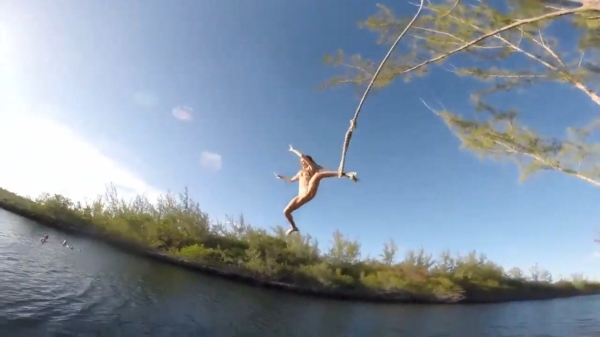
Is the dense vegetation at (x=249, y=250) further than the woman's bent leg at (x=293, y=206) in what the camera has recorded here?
Yes

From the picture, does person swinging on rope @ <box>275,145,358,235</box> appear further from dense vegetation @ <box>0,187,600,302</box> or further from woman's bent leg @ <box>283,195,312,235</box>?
dense vegetation @ <box>0,187,600,302</box>

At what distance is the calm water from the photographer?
21.4 ft

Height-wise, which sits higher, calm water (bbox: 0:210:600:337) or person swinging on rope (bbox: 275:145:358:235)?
person swinging on rope (bbox: 275:145:358:235)

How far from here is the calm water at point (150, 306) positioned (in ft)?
21.4

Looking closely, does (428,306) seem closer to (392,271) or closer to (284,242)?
(392,271)

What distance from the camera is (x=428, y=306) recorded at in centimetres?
1380

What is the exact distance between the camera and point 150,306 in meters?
8.03

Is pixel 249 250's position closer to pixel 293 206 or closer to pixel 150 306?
pixel 150 306

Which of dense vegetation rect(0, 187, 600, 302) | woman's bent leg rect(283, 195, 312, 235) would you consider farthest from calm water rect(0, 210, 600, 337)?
woman's bent leg rect(283, 195, 312, 235)

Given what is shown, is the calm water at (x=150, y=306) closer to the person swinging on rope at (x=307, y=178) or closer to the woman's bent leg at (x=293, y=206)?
the woman's bent leg at (x=293, y=206)

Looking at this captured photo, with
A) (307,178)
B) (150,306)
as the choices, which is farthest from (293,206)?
(150,306)

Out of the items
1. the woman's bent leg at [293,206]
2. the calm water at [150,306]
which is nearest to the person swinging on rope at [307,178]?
the woman's bent leg at [293,206]

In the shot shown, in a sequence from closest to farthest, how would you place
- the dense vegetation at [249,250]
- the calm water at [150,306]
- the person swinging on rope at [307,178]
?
the person swinging on rope at [307,178], the calm water at [150,306], the dense vegetation at [249,250]

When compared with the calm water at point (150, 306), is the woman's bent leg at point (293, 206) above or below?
above
